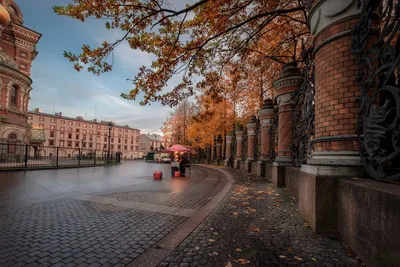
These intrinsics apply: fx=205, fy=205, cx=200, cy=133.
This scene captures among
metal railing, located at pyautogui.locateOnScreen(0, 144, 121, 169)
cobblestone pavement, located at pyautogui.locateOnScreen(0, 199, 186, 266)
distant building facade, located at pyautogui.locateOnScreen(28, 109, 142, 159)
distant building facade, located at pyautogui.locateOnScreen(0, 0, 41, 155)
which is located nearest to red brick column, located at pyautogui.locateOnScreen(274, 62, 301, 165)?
cobblestone pavement, located at pyautogui.locateOnScreen(0, 199, 186, 266)

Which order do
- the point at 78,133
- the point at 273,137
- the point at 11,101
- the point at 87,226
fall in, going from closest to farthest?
1. the point at 87,226
2. the point at 273,137
3. the point at 11,101
4. the point at 78,133

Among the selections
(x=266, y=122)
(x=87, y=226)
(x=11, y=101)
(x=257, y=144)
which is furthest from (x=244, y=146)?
(x=11, y=101)

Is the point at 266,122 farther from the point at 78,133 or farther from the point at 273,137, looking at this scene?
the point at 78,133

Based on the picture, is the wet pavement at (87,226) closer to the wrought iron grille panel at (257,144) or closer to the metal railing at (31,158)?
the wrought iron grille panel at (257,144)

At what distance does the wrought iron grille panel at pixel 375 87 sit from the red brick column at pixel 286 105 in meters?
4.68

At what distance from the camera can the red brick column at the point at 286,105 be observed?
8.23 meters

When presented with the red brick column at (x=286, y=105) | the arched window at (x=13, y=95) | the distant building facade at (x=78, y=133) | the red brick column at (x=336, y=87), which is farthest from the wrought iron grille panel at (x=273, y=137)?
the distant building facade at (x=78, y=133)

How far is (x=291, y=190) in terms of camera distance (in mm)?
7441

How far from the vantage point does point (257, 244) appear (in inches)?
126

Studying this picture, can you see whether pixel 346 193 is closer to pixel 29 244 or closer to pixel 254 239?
pixel 254 239

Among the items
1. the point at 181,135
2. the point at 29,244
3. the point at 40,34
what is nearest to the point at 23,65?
the point at 40,34

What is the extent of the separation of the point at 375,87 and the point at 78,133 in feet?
318

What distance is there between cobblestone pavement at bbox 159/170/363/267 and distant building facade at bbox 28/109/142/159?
243ft

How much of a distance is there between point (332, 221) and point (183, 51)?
264 inches
